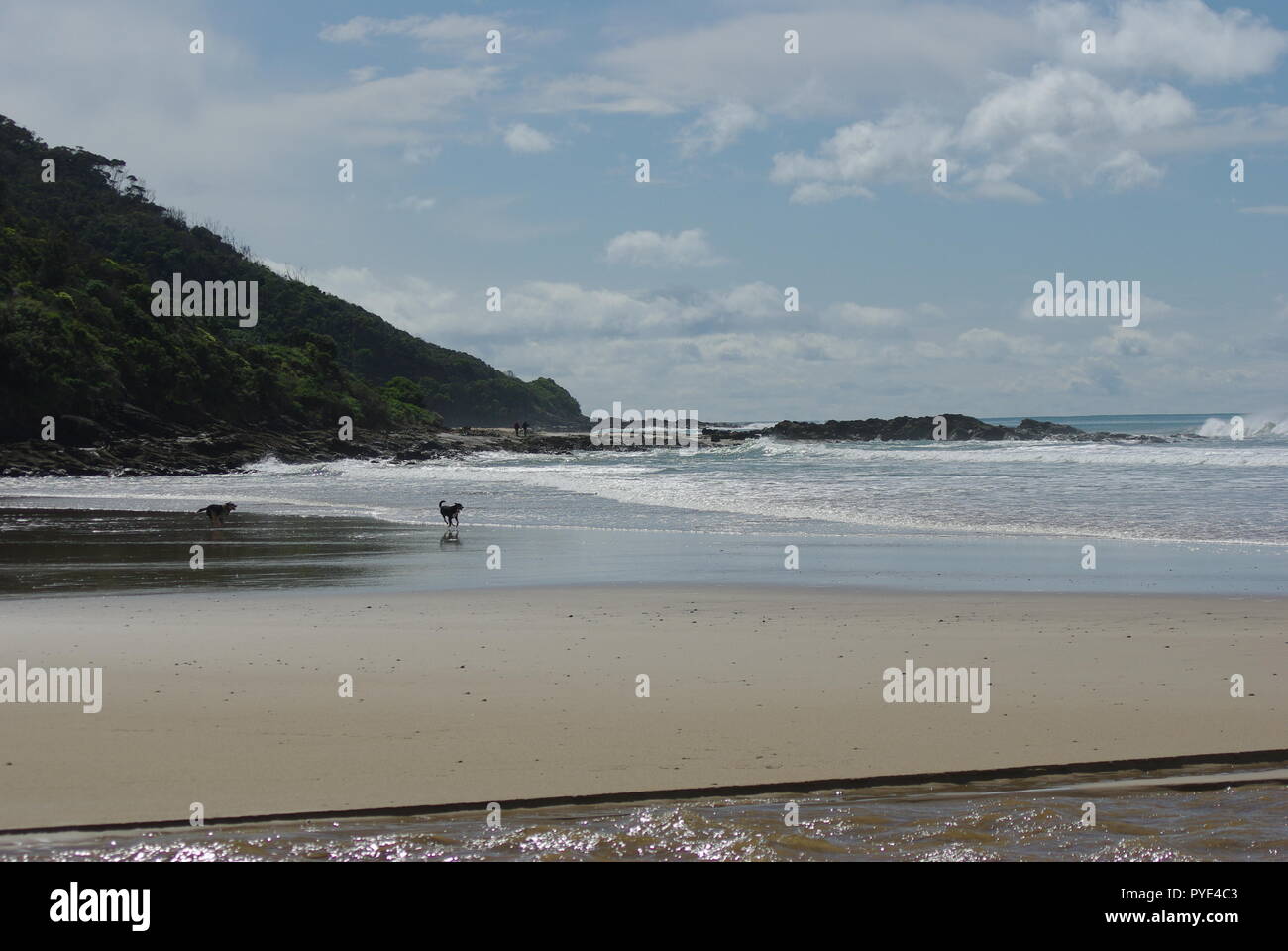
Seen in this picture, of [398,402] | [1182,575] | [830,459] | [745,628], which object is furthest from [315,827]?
[398,402]

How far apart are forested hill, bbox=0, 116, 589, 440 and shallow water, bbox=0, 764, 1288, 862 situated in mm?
49328

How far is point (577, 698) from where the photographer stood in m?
7.19

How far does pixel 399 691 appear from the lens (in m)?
7.35

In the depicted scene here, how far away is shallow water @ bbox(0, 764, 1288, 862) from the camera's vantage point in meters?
4.56

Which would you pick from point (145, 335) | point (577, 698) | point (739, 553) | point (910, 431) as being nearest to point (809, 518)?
point (739, 553)

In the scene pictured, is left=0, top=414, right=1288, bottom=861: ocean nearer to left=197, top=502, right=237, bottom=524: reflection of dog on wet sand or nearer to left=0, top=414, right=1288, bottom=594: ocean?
left=0, top=414, right=1288, bottom=594: ocean

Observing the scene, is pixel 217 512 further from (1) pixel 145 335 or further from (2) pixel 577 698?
(1) pixel 145 335

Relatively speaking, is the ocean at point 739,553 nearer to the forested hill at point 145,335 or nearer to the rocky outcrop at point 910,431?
the forested hill at point 145,335

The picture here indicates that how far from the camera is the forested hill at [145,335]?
167ft

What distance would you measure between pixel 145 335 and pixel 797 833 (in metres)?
62.8

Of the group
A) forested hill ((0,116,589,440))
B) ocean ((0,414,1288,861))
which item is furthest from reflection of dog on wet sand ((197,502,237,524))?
forested hill ((0,116,589,440))

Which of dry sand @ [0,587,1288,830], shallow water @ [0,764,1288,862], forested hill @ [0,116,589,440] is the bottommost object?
shallow water @ [0,764,1288,862]
